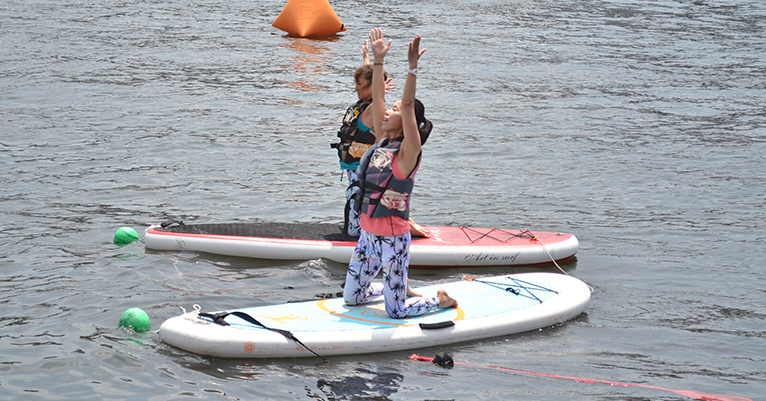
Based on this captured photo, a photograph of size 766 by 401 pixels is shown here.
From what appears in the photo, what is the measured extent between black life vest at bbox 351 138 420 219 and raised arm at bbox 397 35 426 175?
79 millimetres

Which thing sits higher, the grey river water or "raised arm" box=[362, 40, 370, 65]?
"raised arm" box=[362, 40, 370, 65]

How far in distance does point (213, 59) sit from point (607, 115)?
8988 millimetres

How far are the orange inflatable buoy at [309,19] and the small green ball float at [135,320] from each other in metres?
15.5

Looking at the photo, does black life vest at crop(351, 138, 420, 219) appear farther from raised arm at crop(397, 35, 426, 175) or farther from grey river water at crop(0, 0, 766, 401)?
grey river water at crop(0, 0, 766, 401)

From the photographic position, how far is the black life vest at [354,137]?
7.14 metres

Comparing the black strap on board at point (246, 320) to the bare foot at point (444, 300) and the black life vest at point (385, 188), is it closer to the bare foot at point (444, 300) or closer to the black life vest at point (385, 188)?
the black life vest at point (385, 188)

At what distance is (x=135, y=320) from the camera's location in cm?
588

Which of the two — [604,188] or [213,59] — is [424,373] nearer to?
[604,188]

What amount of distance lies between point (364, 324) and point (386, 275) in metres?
Result: 0.42

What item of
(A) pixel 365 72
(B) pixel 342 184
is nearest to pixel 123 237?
(A) pixel 365 72

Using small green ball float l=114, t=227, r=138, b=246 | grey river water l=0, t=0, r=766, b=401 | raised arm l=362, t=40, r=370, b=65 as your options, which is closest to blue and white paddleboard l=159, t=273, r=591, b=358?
grey river water l=0, t=0, r=766, b=401

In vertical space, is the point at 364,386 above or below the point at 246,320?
below

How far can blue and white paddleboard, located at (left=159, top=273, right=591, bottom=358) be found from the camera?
5.46 metres

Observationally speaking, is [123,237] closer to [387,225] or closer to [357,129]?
[357,129]
